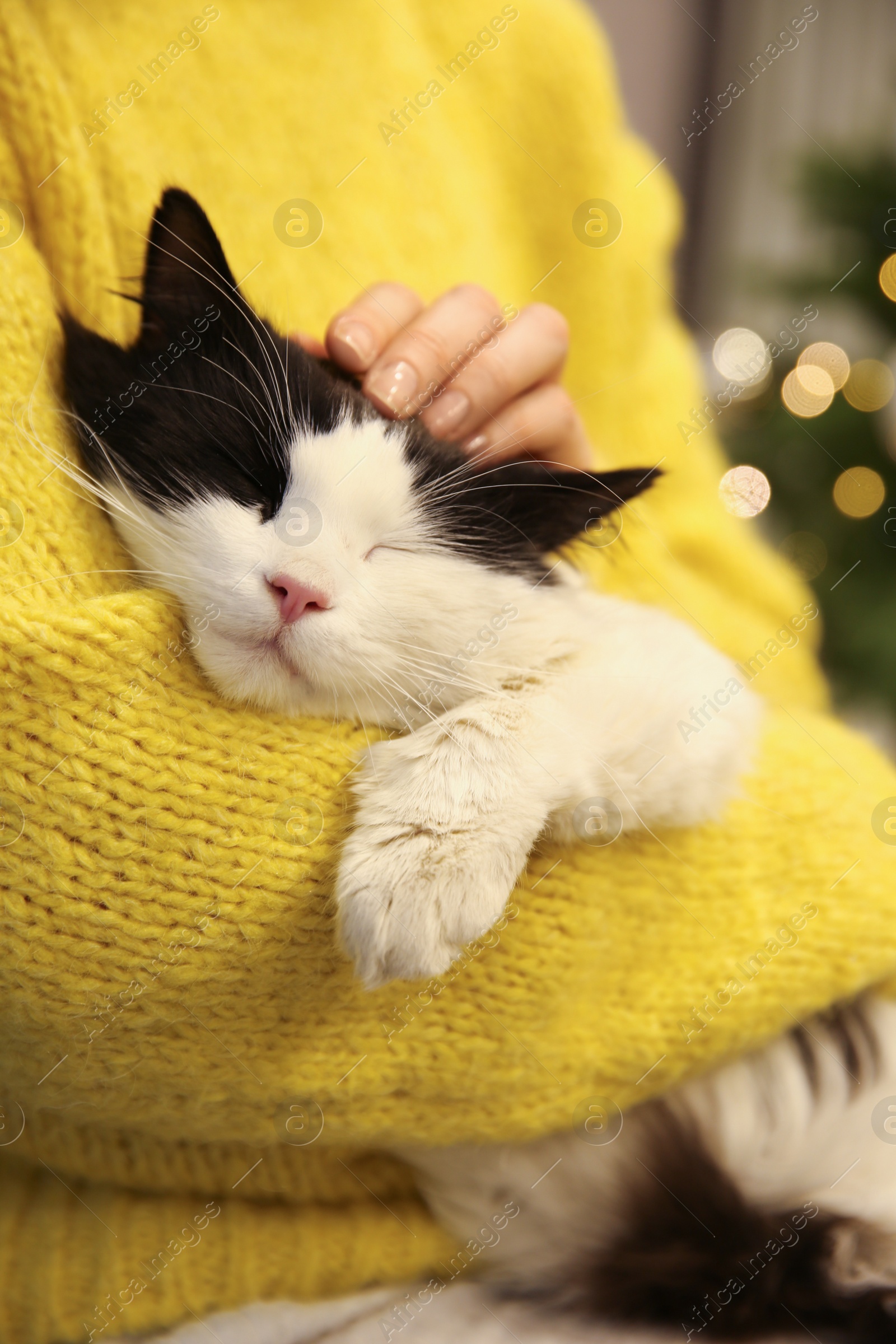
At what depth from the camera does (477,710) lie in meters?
0.81

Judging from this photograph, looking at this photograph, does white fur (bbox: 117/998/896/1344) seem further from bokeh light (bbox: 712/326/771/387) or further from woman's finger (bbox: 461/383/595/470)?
bokeh light (bbox: 712/326/771/387)

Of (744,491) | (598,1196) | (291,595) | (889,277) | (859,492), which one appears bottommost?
(598,1196)

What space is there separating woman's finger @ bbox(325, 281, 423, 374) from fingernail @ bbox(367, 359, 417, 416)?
0.10 feet

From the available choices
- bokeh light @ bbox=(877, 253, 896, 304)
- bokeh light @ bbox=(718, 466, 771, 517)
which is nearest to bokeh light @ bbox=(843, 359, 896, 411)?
bokeh light @ bbox=(877, 253, 896, 304)

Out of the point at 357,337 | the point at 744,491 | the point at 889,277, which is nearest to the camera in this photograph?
the point at 357,337

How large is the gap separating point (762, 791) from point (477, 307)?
0.64 m

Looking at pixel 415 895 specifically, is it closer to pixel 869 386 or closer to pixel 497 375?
pixel 497 375

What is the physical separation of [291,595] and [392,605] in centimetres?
11

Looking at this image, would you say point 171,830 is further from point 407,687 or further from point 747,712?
point 747,712

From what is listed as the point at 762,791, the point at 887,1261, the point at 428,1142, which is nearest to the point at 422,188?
the point at 762,791

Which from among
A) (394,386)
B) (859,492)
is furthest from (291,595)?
(859,492)

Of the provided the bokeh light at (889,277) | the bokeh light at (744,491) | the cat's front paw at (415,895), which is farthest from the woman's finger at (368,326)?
the bokeh light at (889,277)

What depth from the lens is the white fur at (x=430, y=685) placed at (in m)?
0.71

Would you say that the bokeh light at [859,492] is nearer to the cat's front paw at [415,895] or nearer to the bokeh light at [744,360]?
the bokeh light at [744,360]
